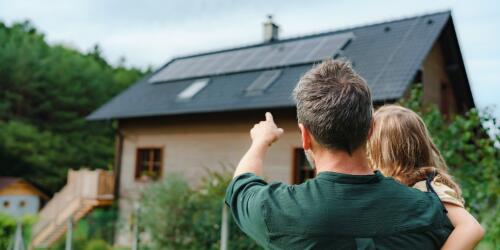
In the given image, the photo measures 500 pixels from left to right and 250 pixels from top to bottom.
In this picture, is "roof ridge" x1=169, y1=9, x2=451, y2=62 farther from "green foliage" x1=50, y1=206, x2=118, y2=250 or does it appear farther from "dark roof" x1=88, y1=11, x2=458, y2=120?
"green foliage" x1=50, y1=206, x2=118, y2=250

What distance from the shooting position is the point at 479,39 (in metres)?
9.16

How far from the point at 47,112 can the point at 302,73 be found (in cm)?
2128

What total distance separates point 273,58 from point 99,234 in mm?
7098

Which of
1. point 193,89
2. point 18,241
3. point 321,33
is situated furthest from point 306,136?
point 321,33

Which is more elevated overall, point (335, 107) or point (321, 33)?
point (321, 33)

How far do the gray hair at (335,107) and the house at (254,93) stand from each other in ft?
33.6

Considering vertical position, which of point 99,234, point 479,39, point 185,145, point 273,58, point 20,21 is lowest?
point 99,234

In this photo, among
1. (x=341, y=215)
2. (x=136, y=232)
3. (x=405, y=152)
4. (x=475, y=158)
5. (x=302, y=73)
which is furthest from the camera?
(x=302, y=73)

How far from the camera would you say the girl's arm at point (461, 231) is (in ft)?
5.08

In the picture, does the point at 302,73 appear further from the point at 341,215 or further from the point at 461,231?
the point at 341,215

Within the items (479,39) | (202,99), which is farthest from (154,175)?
(479,39)

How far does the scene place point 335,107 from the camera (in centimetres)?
143

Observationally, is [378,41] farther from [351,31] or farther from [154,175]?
[154,175]

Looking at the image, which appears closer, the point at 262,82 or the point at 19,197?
the point at 262,82
